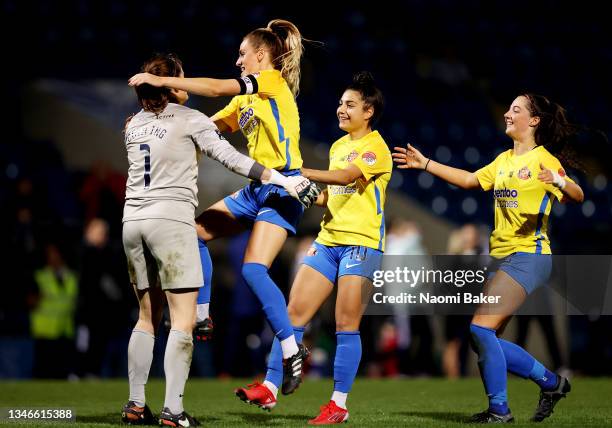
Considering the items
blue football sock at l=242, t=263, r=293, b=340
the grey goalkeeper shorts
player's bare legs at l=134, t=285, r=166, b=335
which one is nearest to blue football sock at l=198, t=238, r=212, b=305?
blue football sock at l=242, t=263, r=293, b=340

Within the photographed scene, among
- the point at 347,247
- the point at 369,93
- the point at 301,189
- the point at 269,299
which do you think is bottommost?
the point at 269,299

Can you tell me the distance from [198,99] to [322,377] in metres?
4.29

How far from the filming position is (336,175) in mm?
5723

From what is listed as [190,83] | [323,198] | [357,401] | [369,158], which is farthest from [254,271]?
[357,401]

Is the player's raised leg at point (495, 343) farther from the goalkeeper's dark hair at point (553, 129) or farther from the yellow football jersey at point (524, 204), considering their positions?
the goalkeeper's dark hair at point (553, 129)

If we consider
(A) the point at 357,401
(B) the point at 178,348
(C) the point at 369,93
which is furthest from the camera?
(A) the point at 357,401

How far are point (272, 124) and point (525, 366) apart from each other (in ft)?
7.40

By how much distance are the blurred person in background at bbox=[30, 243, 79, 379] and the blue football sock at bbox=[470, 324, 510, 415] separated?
612cm

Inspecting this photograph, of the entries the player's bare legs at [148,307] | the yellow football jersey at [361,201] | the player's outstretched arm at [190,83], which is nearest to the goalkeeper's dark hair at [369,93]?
the yellow football jersey at [361,201]

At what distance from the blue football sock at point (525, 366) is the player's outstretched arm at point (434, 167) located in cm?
107

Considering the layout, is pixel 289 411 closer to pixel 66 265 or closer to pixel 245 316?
pixel 245 316

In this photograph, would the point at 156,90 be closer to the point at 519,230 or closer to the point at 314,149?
the point at 519,230

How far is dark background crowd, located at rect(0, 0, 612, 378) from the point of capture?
426 inches

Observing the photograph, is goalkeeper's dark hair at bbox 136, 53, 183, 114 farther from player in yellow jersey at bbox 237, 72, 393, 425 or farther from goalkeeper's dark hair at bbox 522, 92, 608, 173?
goalkeeper's dark hair at bbox 522, 92, 608, 173
